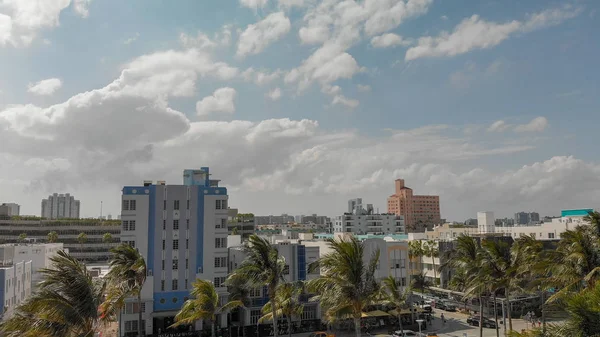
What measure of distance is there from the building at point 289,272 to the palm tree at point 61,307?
38302 millimetres

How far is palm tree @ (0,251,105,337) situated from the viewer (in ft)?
48.3

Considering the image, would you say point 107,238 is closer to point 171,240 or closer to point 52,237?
point 52,237

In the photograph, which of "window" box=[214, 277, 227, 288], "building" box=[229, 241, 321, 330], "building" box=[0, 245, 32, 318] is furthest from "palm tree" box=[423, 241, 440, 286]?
"building" box=[0, 245, 32, 318]

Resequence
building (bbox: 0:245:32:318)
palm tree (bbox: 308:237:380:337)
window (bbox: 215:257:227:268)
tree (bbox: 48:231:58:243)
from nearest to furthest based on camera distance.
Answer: palm tree (bbox: 308:237:380:337), building (bbox: 0:245:32:318), window (bbox: 215:257:227:268), tree (bbox: 48:231:58:243)

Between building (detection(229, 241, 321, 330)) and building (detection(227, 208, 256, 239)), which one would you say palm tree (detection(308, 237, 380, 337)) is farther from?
building (detection(227, 208, 256, 239))

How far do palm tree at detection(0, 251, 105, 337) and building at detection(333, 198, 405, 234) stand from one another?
473 ft

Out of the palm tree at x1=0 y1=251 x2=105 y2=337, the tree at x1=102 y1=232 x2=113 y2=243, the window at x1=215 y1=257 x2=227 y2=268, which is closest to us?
the palm tree at x1=0 y1=251 x2=105 y2=337

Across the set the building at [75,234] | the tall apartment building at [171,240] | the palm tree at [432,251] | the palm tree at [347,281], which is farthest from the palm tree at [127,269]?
the building at [75,234]

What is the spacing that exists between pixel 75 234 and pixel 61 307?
15726 cm

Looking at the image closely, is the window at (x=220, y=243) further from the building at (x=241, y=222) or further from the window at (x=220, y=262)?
the building at (x=241, y=222)

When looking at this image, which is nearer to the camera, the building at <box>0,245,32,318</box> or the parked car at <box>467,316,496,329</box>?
the building at <box>0,245,32,318</box>

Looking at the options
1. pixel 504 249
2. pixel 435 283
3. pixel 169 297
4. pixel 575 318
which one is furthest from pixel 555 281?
pixel 435 283

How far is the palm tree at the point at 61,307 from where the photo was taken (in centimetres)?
1471

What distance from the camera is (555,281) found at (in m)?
25.6
